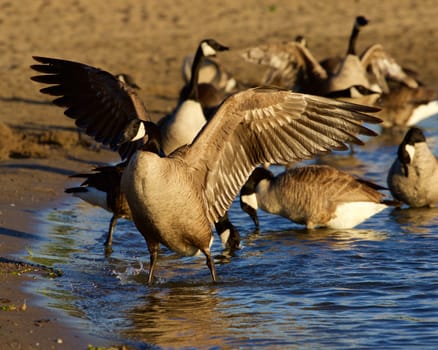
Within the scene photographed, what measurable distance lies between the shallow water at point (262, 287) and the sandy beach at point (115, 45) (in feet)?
2.38

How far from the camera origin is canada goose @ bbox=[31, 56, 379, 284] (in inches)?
255

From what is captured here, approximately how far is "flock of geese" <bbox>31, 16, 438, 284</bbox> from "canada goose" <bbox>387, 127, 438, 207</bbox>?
0.01 meters

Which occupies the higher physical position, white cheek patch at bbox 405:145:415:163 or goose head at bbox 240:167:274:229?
white cheek patch at bbox 405:145:415:163

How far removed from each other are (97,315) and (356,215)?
3835 millimetres

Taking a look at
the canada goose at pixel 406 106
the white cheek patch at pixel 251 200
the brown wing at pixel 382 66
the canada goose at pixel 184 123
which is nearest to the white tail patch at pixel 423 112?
the canada goose at pixel 406 106

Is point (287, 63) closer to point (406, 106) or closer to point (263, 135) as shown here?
point (406, 106)

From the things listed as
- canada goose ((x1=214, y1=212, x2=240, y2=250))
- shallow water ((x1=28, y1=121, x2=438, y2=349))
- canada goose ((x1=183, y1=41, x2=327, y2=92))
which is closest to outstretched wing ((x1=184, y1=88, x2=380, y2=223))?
shallow water ((x1=28, y1=121, x2=438, y2=349))

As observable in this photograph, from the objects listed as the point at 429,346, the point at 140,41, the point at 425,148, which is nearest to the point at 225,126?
the point at 429,346

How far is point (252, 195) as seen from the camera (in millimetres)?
9383

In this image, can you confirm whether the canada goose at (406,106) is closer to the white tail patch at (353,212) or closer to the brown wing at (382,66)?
the brown wing at (382,66)

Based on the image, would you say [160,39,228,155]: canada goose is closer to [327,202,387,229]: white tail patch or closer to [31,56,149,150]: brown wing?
[327,202,387,229]: white tail patch

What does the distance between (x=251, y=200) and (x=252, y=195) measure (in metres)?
0.05

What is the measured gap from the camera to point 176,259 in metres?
8.15

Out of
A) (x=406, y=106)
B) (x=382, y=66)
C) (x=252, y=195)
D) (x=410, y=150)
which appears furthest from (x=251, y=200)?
(x=382, y=66)
